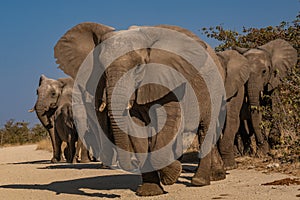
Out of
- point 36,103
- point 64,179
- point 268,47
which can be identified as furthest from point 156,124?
point 36,103

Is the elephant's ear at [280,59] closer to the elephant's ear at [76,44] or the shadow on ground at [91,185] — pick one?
the shadow on ground at [91,185]

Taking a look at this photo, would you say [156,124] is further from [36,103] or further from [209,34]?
[209,34]

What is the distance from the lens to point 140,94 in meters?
7.93

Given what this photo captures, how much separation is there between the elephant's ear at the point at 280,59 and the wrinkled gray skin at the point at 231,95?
2420mm

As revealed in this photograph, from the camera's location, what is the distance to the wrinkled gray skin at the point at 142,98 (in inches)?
296

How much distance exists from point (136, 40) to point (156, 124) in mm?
Result: 1219

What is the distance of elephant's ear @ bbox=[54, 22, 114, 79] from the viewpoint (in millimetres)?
9328

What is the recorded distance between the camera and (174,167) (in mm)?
8352

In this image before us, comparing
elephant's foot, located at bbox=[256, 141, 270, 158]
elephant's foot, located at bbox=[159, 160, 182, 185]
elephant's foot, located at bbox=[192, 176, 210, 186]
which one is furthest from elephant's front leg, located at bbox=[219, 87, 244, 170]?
elephant's foot, located at bbox=[159, 160, 182, 185]

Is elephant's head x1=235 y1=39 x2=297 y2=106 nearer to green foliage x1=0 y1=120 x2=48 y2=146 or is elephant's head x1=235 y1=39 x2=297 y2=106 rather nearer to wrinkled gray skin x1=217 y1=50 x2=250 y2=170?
wrinkled gray skin x1=217 y1=50 x2=250 y2=170

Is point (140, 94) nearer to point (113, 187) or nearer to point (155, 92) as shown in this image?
point (155, 92)

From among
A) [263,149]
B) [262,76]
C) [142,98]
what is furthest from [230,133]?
[142,98]

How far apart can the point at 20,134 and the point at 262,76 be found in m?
29.9

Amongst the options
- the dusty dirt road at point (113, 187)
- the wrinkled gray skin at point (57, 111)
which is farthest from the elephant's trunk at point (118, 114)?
the wrinkled gray skin at point (57, 111)
